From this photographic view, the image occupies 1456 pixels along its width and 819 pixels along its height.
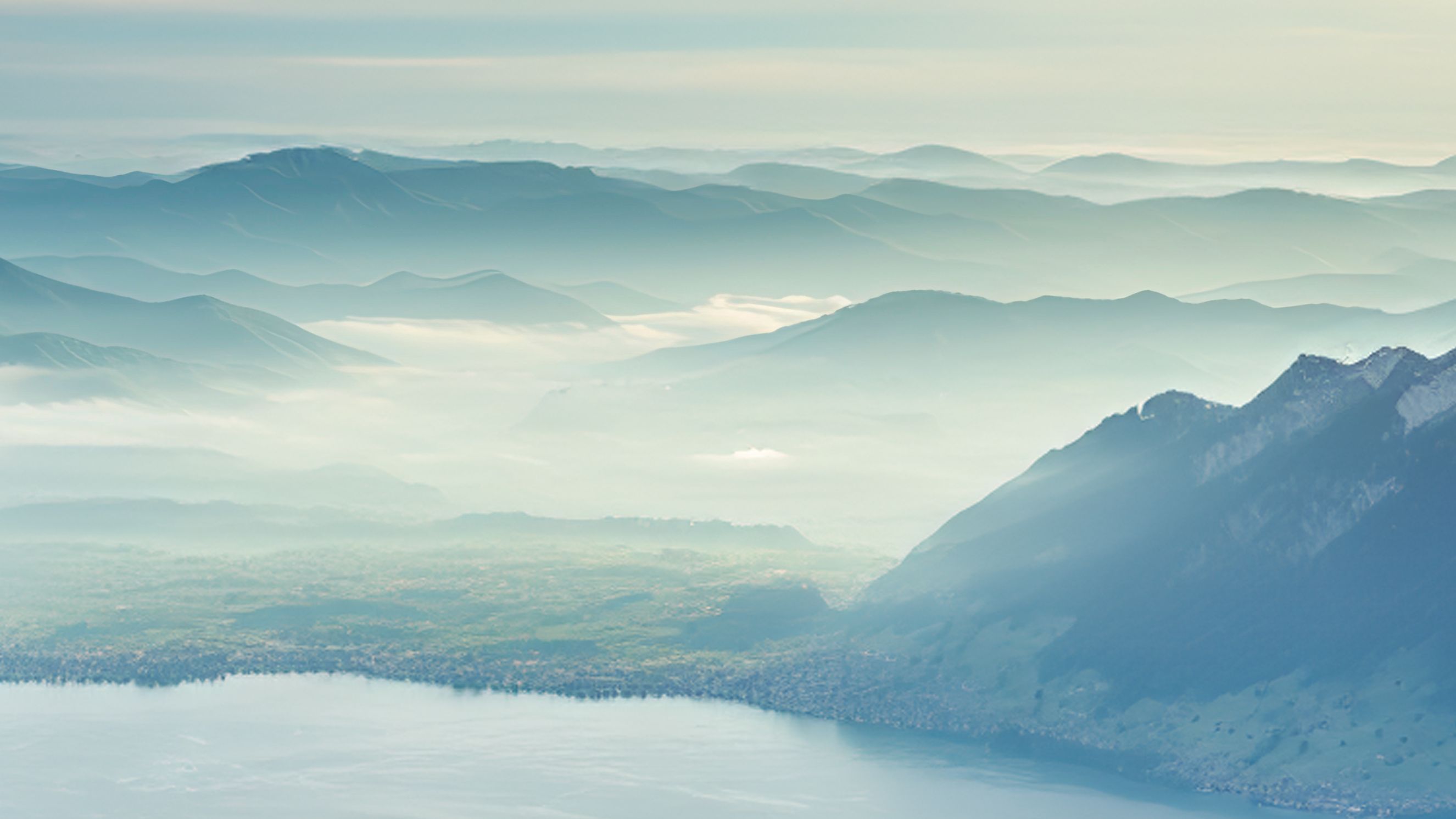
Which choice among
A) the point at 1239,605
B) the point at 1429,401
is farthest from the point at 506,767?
the point at 1429,401

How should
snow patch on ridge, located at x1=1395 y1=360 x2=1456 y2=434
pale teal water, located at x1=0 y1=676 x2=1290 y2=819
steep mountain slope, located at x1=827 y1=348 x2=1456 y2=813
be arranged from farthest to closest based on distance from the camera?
snow patch on ridge, located at x1=1395 y1=360 x2=1456 y2=434 → pale teal water, located at x1=0 y1=676 x2=1290 y2=819 → steep mountain slope, located at x1=827 y1=348 x2=1456 y2=813

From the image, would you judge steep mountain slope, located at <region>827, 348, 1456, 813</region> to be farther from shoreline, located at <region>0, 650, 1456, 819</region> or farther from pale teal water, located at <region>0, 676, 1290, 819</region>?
pale teal water, located at <region>0, 676, 1290, 819</region>

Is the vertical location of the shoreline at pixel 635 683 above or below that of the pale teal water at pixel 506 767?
above

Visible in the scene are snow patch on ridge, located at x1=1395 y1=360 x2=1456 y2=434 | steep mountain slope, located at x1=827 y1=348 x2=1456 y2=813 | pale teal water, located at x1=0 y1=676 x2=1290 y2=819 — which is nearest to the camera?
steep mountain slope, located at x1=827 y1=348 x2=1456 y2=813

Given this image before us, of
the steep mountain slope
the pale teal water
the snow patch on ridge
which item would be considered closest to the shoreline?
the steep mountain slope

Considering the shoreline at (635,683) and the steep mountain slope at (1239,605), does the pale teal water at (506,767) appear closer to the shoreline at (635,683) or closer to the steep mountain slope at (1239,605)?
the shoreline at (635,683)

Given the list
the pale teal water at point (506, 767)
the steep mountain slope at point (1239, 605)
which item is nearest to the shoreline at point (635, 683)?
the steep mountain slope at point (1239, 605)

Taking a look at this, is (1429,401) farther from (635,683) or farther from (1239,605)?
(635,683)
